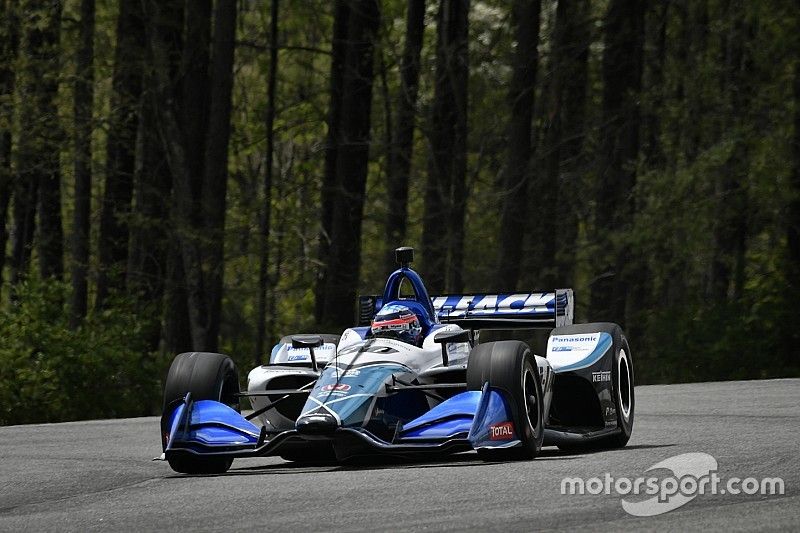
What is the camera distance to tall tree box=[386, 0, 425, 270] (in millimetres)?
29984

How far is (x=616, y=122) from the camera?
3272 cm

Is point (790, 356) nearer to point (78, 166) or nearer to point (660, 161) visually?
point (660, 161)

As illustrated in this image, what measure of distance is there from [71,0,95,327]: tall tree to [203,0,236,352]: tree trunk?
2.78 meters

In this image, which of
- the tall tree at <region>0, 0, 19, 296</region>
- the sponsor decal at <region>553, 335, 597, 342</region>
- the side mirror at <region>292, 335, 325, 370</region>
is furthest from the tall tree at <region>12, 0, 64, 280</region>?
the sponsor decal at <region>553, 335, 597, 342</region>

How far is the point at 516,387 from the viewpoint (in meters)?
10.6

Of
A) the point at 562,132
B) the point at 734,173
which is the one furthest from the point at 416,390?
the point at 562,132

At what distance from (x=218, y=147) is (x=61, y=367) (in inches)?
312

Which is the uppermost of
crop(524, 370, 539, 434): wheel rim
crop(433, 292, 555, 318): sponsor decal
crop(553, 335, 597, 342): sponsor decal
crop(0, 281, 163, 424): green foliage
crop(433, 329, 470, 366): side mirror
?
crop(433, 292, 555, 318): sponsor decal

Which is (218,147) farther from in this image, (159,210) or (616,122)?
(616,122)

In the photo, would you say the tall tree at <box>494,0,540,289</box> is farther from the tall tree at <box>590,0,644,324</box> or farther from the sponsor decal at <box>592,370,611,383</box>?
the sponsor decal at <box>592,370,611,383</box>

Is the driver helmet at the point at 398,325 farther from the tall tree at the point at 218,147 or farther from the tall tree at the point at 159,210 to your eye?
the tall tree at the point at 218,147

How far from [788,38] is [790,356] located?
6.36 metres

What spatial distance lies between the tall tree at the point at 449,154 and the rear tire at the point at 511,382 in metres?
18.4

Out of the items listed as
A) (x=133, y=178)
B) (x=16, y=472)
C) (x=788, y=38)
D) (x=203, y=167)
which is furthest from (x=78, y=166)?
(x=16, y=472)
